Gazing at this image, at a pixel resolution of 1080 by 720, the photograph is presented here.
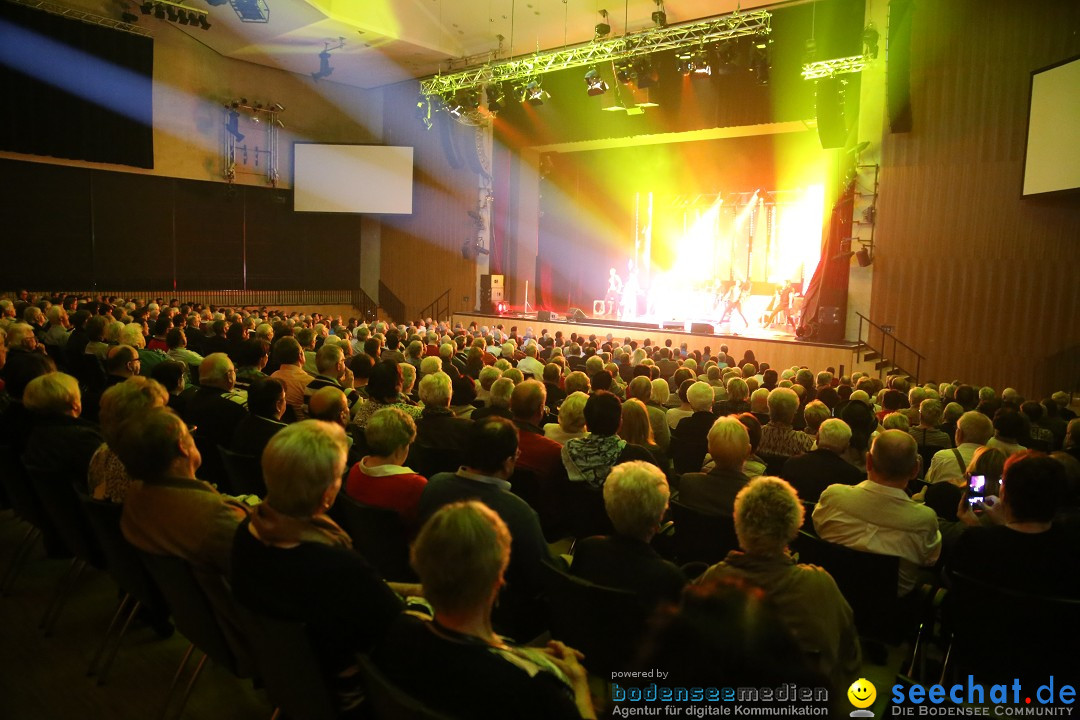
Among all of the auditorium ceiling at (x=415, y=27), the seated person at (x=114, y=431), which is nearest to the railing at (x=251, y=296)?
the auditorium ceiling at (x=415, y=27)

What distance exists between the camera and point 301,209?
19.0m

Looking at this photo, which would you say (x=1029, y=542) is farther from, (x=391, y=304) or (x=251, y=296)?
(x=391, y=304)

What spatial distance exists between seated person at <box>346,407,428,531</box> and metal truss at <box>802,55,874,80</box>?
1106 cm

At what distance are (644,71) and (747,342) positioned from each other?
5.19 metres

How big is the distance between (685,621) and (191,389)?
4.52 meters

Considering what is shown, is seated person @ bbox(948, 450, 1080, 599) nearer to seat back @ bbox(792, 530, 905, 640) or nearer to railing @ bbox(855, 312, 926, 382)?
seat back @ bbox(792, 530, 905, 640)

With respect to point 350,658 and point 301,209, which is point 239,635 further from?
point 301,209

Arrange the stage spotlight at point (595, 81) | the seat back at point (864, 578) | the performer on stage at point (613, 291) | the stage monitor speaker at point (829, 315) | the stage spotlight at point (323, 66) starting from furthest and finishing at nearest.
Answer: the performer on stage at point (613, 291)
the stage spotlight at point (323, 66)
the stage spotlight at point (595, 81)
the stage monitor speaker at point (829, 315)
the seat back at point (864, 578)

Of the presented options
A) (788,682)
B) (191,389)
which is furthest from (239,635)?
(191,389)

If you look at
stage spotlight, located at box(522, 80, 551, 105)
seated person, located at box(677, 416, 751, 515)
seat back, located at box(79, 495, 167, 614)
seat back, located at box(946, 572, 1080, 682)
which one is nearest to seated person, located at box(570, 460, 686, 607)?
seated person, located at box(677, 416, 751, 515)

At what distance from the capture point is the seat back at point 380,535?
2.79m

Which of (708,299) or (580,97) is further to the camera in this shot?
(708,299)

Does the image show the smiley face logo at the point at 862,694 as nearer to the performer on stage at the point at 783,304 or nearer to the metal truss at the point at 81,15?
the performer on stage at the point at 783,304

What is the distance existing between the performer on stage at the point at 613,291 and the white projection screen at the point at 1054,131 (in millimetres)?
9116
